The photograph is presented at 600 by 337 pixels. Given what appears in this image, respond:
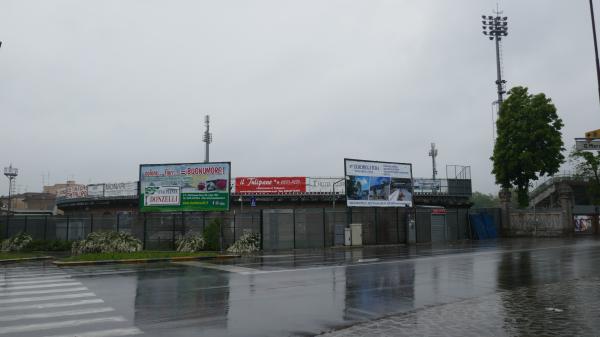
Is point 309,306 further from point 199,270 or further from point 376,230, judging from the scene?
point 376,230

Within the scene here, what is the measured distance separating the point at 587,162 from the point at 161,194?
39.4 m

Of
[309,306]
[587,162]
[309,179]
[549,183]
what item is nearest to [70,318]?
[309,306]

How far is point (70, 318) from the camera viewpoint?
30.8 feet

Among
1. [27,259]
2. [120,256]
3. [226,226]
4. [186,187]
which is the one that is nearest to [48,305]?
[120,256]

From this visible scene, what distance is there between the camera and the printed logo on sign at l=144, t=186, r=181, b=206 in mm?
30562

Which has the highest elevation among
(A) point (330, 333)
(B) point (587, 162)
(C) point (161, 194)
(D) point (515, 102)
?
(D) point (515, 102)

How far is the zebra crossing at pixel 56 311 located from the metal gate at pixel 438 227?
Result: 88.1 ft

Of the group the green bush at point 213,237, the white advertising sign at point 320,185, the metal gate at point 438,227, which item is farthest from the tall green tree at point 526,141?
the green bush at point 213,237

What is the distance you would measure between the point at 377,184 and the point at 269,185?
12947 millimetres

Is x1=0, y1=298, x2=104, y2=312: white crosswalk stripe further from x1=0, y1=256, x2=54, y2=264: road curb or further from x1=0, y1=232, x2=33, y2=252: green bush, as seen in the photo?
x1=0, y1=232, x2=33, y2=252: green bush

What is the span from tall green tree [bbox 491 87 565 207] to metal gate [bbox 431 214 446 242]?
947 cm

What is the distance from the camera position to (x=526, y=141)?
4103 cm

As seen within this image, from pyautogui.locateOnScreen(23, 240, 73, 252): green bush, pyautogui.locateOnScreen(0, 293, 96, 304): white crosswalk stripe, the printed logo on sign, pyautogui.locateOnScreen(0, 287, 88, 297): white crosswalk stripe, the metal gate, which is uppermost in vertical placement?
the printed logo on sign

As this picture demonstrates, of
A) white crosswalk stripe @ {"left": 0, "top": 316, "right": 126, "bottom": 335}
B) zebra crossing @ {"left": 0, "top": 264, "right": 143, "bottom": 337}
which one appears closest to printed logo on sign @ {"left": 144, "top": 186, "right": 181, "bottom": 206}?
zebra crossing @ {"left": 0, "top": 264, "right": 143, "bottom": 337}
